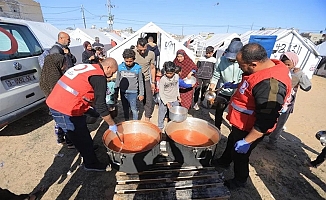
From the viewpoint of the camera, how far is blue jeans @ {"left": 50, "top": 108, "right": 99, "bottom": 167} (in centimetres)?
239

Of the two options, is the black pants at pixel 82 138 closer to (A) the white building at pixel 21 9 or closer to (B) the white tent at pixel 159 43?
Answer: (B) the white tent at pixel 159 43

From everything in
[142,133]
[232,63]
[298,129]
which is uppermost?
[232,63]

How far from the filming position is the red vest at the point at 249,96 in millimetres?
1777

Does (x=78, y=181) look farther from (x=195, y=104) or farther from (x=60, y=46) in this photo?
(x=195, y=104)

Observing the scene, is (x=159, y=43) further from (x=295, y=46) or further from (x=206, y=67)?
(x=295, y=46)

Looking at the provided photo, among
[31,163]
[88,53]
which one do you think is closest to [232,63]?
[31,163]

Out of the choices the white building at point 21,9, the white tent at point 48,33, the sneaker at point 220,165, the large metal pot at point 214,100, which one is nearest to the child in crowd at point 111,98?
the large metal pot at point 214,100

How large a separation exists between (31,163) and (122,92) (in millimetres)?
2075

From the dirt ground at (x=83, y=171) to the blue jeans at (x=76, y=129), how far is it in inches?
19.7

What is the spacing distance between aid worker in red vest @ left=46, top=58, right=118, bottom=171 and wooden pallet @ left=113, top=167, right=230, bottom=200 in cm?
78

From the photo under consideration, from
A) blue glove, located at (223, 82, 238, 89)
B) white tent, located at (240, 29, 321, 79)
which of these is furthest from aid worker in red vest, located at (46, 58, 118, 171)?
white tent, located at (240, 29, 321, 79)

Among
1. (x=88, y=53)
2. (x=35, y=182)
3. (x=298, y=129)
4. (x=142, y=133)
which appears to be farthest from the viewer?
(x=88, y=53)

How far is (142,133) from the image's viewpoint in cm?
278

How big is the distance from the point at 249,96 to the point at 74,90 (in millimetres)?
2178
